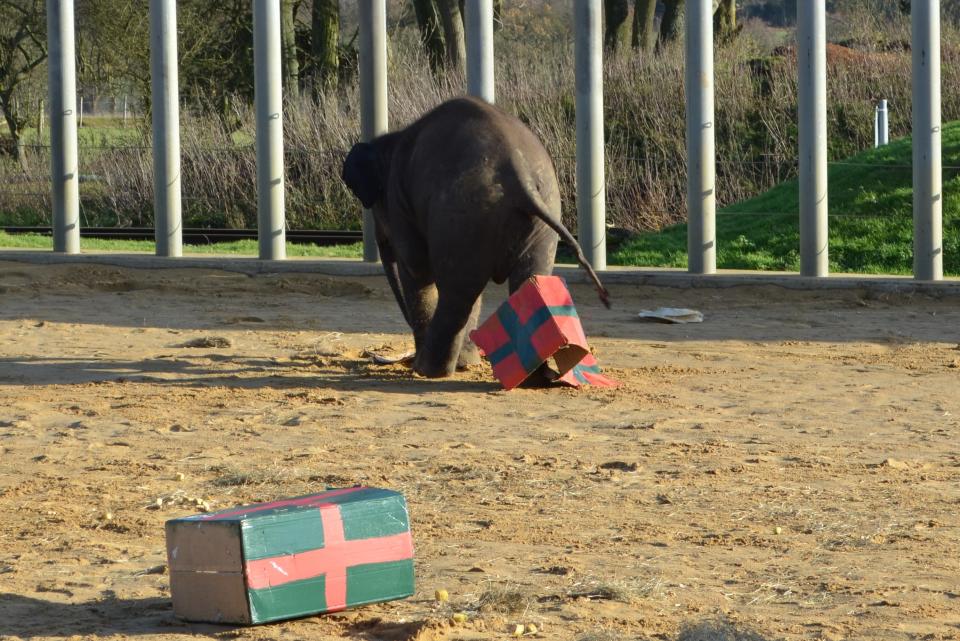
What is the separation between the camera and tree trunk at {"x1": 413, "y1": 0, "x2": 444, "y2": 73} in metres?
31.6

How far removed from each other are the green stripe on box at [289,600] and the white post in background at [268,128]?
12.4 metres

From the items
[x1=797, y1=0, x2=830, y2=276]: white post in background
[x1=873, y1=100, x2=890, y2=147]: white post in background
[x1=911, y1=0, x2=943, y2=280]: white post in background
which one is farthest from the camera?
[x1=873, y1=100, x2=890, y2=147]: white post in background

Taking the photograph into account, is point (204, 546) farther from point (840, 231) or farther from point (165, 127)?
point (840, 231)

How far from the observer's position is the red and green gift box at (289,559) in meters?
5.20

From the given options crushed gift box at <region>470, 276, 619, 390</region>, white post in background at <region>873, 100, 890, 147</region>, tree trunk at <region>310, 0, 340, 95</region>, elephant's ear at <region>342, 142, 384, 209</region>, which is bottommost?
crushed gift box at <region>470, 276, 619, 390</region>

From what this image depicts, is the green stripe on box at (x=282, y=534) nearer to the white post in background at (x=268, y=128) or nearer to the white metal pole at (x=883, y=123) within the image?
the white post in background at (x=268, y=128)

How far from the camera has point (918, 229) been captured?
15102mm

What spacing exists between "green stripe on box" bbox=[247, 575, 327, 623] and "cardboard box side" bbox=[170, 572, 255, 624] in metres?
0.03

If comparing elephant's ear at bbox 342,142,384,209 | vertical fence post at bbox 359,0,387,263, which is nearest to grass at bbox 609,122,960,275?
vertical fence post at bbox 359,0,387,263

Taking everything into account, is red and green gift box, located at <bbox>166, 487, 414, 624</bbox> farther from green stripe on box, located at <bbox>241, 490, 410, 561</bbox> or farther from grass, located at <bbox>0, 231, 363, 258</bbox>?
grass, located at <bbox>0, 231, 363, 258</bbox>

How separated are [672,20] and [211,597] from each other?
26.1m

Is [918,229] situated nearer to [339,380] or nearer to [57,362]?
[339,380]

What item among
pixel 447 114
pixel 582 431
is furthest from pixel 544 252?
pixel 582 431

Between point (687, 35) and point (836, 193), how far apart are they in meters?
3.90
